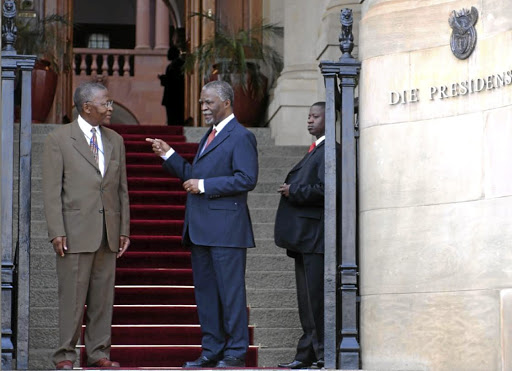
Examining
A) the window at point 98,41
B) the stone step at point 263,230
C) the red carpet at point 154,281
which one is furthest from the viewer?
the window at point 98,41

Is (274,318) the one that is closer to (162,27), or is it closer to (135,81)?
(135,81)

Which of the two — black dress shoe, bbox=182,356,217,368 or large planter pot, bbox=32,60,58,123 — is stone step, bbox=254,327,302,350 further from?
large planter pot, bbox=32,60,58,123

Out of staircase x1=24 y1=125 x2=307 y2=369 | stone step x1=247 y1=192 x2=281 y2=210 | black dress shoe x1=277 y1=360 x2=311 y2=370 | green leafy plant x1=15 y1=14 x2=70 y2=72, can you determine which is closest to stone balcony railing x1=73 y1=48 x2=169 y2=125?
green leafy plant x1=15 y1=14 x2=70 y2=72

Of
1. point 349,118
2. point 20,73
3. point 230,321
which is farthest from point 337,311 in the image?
point 20,73

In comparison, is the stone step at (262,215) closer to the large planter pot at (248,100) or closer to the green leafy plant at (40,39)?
the large planter pot at (248,100)

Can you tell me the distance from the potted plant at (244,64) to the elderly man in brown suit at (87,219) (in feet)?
18.4

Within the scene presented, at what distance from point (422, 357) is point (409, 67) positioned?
172 cm

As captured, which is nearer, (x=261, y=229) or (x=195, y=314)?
(x=195, y=314)

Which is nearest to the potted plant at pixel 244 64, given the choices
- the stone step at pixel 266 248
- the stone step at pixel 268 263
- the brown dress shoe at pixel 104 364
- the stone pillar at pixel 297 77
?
the stone pillar at pixel 297 77

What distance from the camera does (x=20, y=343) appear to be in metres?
7.08

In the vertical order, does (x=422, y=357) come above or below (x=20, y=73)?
below

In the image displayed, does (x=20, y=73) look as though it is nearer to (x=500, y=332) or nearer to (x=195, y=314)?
(x=195, y=314)

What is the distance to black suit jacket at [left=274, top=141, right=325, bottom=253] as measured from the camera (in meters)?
7.68

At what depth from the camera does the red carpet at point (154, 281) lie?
323 inches
